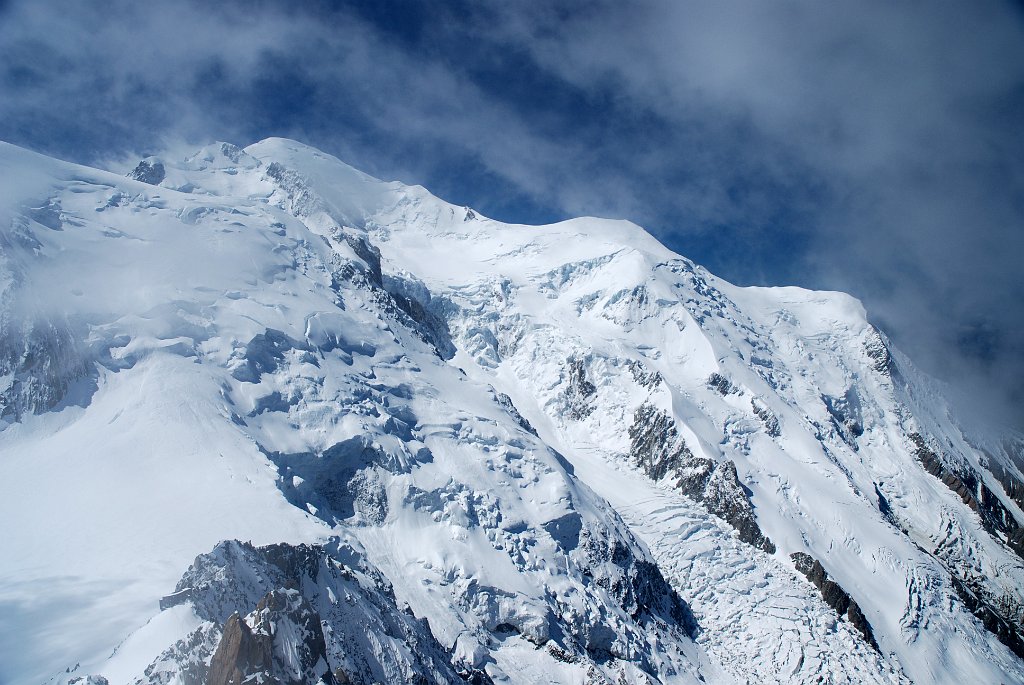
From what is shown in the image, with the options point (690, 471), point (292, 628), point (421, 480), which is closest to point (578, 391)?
point (690, 471)

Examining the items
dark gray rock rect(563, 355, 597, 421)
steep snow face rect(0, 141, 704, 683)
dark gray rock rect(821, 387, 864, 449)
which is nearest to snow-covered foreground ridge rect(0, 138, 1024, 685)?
steep snow face rect(0, 141, 704, 683)

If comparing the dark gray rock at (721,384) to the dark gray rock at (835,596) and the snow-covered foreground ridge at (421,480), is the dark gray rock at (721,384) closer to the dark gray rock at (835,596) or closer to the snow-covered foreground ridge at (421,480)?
the snow-covered foreground ridge at (421,480)

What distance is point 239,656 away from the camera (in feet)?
114

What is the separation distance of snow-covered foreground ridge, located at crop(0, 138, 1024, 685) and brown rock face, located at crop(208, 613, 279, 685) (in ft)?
0.37

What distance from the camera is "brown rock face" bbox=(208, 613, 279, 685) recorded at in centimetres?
3412

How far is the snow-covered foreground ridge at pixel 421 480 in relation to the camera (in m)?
46.0

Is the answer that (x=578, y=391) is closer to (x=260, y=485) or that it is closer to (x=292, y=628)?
(x=260, y=485)

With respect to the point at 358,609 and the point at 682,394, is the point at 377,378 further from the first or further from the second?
the point at 682,394

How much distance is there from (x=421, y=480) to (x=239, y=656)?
4070cm

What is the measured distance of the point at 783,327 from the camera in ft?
574

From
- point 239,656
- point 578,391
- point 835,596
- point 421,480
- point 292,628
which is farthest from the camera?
point 578,391

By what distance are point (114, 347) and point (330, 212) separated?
90.0 m

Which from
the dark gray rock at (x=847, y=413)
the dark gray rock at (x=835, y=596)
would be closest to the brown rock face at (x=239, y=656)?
the dark gray rock at (x=835, y=596)

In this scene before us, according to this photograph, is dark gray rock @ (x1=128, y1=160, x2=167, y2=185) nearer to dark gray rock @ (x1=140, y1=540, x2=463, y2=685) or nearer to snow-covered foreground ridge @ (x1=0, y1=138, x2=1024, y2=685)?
snow-covered foreground ridge @ (x1=0, y1=138, x2=1024, y2=685)
